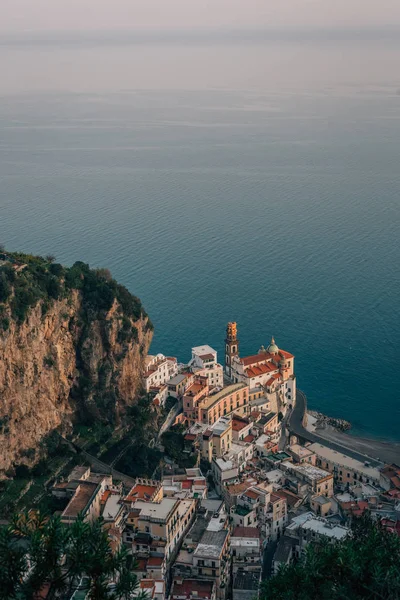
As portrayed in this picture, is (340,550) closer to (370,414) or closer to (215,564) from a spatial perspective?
(215,564)

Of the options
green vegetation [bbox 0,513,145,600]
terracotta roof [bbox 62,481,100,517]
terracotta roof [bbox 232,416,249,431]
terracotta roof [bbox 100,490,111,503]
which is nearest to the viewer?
green vegetation [bbox 0,513,145,600]

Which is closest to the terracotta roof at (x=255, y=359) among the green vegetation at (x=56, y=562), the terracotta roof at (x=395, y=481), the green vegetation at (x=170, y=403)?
the green vegetation at (x=170, y=403)

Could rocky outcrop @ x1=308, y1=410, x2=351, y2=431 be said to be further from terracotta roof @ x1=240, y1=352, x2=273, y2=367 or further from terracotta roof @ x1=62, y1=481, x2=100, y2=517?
terracotta roof @ x1=62, y1=481, x2=100, y2=517

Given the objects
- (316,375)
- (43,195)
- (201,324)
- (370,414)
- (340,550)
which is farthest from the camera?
(43,195)

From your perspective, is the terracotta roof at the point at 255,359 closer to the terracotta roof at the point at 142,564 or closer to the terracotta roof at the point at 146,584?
the terracotta roof at the point at 142,564

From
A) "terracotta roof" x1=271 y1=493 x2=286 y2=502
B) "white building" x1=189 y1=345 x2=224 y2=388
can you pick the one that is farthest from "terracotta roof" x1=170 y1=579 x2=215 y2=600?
"white building" x1=189 y1=345 x2=224 y2=388

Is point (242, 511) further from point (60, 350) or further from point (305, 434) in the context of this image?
point (60, 350)

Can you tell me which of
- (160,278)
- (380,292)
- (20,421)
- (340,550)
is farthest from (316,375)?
(340,550)

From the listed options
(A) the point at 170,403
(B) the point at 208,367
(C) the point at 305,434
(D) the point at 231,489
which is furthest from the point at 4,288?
(C) the point at 305,434
